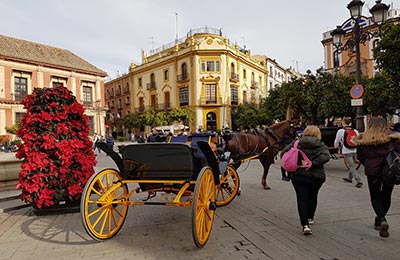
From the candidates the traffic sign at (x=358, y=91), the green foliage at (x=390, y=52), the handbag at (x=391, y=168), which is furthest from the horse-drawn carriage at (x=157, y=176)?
the green foliage at (x=390, y=52)

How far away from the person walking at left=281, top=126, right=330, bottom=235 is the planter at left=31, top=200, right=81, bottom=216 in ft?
13.0

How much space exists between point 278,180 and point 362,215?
3.57m

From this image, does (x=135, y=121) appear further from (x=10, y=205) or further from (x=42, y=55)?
(x=10, y=205)

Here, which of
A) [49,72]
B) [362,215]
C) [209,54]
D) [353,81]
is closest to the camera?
[362,215]

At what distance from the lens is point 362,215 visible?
15.6ft

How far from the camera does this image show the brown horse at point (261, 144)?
21.7 ft

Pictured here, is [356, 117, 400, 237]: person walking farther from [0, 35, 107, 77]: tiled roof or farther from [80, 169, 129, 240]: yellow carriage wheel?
[0, 35, 107, 77]: tiled roof

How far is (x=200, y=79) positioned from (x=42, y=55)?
18.3m

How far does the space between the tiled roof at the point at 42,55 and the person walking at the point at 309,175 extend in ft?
107

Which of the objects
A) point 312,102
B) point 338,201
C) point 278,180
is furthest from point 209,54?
point 338,201

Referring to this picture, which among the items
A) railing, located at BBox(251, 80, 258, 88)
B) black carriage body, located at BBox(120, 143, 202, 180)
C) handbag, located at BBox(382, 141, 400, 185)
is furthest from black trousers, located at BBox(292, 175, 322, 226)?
railing, located at BBox(251, 80, 258, 88)

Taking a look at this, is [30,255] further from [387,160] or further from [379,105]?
[379,105]

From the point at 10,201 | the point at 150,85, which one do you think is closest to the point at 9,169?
the point at 10,201

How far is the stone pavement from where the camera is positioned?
3.50m
